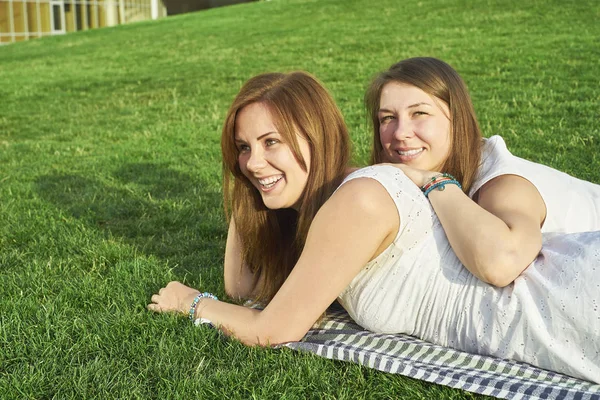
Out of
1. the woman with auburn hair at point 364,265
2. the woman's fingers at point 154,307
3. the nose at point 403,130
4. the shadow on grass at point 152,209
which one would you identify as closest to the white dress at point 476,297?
the woman with auburn hair at point 364,265

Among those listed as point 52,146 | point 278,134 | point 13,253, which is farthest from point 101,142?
point 278,134

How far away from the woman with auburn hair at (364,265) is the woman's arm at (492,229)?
10 centimetres

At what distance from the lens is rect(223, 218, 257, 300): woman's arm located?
4.39 metres

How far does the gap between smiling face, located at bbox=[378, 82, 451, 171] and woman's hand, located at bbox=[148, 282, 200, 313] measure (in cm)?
150

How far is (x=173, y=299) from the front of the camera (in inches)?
163

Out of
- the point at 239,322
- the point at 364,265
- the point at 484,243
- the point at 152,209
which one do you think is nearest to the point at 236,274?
the point at 239,322

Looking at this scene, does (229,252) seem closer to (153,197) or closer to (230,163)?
(230,163)

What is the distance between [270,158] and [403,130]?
87cm

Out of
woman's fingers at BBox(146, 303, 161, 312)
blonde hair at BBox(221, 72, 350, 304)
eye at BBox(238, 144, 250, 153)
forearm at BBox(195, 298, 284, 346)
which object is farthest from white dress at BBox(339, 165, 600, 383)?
woman's fingers at BBox(146, 303, 161, 312)

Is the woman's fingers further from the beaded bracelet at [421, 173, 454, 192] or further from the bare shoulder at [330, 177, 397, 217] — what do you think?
the beaded bracelet at [421, 173, 454, 192]

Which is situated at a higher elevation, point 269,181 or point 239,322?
point 269,181

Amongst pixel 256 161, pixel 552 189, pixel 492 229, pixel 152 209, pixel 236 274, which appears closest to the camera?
pixel 492 229

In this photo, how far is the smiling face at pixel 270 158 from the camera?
11.8 ft

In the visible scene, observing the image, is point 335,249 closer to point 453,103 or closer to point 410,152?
point 410,152
